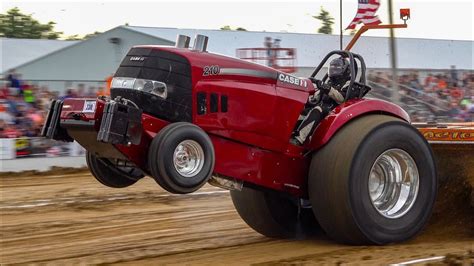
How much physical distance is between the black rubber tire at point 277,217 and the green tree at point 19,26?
110 ft

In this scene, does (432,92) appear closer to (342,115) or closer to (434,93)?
(434,93)

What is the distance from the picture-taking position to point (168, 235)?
7.13 m

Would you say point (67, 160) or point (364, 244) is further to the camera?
point (67, 160)

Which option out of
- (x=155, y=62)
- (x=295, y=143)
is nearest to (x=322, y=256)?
(x=295, y=143)

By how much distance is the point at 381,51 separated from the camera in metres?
23.9

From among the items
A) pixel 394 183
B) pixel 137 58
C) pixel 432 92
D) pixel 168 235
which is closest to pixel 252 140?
pixel 137 58

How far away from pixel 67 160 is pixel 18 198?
3.52 m

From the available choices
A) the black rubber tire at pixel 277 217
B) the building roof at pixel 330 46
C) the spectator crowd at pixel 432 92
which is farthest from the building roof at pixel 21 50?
the black rubber tire at pixel 277 217

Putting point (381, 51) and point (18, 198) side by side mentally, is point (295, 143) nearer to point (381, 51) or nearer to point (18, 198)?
point (18, 198)

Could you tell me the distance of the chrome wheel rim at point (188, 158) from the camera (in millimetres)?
5254

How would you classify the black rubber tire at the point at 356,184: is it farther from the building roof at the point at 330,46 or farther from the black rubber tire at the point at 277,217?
the building roof at the point at 330,46

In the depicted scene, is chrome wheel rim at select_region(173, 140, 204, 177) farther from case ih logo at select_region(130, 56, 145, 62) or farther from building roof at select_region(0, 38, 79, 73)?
building roof at select_region(0, 38, 79, 73)

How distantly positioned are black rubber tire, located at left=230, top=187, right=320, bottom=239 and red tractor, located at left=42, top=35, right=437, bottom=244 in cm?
38

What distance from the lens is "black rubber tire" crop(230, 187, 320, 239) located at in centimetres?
687
